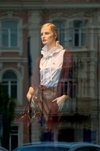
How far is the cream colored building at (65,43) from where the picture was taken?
302cm

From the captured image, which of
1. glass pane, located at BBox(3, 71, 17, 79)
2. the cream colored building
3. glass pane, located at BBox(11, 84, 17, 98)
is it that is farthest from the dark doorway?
glass pane, located at BBox(3, 71, 17, 79)

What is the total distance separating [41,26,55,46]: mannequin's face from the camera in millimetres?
2807

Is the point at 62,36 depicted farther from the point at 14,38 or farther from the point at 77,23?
the point at 14,38

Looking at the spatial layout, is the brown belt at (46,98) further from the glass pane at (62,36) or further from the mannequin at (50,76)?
the glass pane at (62,36)

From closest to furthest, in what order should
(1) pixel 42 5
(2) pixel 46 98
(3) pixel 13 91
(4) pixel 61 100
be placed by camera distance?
(4) pixel 61 100 → (2) pixel 46 98 → (3) pixel 13 91 → (1) pixel 42 5

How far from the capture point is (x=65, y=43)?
3100 millimetres

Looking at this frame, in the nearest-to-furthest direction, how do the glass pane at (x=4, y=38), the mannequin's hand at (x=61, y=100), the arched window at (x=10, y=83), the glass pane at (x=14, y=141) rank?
the mannequin's hand at (x=61, y=100)
the glass pane at (x=14, y=141)
the arched window at (x=10, y=83)
the glass pane at (x=4, y=38)

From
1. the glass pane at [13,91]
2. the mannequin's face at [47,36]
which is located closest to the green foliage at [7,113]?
the glass pane at [13,91]

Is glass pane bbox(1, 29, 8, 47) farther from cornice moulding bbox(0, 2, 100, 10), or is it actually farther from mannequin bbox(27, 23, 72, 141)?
mannequin bbox(27, 23, 72, 141)

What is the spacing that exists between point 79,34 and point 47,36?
0.51 meters

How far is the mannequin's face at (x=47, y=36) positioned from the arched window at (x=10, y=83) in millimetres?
492

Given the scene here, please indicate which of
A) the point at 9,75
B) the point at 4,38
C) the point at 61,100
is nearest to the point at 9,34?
the point at 4,38

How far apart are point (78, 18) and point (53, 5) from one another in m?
0.30

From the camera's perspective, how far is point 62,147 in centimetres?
261
